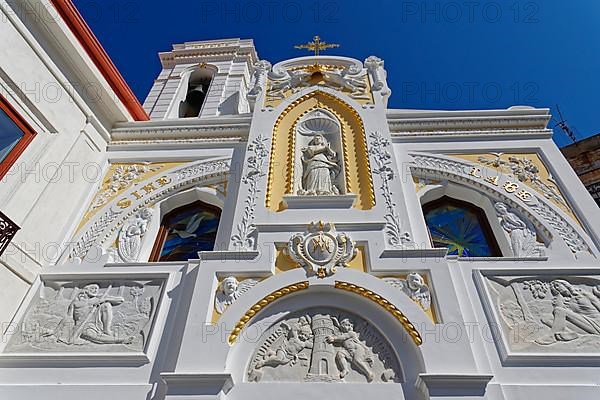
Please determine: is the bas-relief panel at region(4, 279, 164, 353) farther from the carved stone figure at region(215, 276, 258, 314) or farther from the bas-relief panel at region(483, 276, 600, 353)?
the bas-relief panel at region(483, 276, 600, 353)

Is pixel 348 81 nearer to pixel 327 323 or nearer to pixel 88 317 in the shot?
pixel 327 323

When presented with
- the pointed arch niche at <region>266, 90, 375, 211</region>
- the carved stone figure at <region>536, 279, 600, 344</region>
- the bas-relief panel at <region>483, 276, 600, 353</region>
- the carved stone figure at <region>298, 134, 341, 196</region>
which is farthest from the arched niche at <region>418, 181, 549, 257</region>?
the carved stone figure at <region>298, 134, 341, 196</region>

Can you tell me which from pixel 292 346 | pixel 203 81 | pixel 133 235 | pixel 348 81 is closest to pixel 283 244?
pixel 292 346

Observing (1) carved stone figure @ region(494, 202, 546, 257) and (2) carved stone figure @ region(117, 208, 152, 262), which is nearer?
(1) carved stone figure @ region(494, 202, 546, 257)

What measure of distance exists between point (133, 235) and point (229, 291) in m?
2.35

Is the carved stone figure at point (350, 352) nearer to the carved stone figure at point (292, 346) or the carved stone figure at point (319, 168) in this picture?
the carved stone figure at point (292, 346)

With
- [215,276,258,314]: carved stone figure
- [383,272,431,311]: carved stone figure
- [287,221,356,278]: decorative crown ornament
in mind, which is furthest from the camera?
[287,221,356,278]: decorative crown ornament

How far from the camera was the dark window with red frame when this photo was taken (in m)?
5.63

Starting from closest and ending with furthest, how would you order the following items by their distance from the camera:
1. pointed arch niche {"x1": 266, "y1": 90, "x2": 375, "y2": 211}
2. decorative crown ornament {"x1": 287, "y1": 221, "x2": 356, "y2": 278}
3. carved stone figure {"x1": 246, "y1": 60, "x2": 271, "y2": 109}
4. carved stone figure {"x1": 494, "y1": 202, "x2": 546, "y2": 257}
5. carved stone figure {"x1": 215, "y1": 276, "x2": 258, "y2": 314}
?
carved stone figure {"x1": 215, "y1": 276, "x2": 258, "y2": 314}, decorative crown ornament {"x1": 287, "y1": 221, "x2": 356, "y2": 278}, carved stone figure {"x1": 494, "y1": 202, "x2": 546, "y2": 257}, pointed arch niche {"x1": 266, "y1": 90, "x2": 375, "y2": 211}, carved stone figure {"x1": 246, "y1": 60, "x2": 271, "y2": 109}

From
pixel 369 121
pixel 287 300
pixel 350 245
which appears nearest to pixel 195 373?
pixel 287 300

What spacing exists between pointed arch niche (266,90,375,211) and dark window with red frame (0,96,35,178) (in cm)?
391

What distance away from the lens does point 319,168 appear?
6.68 meters

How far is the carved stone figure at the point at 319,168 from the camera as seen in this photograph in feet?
20.7

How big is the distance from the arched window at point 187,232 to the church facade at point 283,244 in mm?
39
